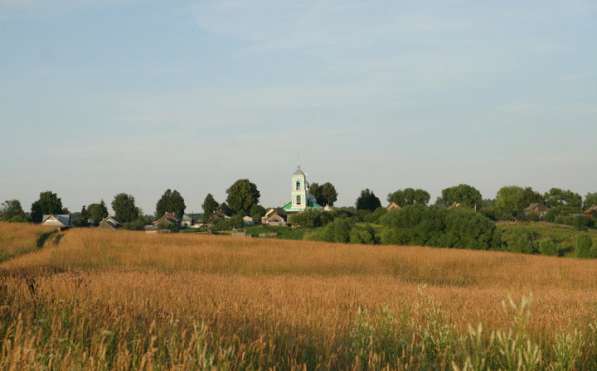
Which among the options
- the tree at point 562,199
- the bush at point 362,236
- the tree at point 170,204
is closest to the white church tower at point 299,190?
the tree at point 170,204

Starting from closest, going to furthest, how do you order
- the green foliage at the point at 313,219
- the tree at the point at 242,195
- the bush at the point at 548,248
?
the bush at the point at 548,248 < the green foliage at the point at 313,219 < the tree at the point at 242,195

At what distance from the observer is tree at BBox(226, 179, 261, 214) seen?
129 m

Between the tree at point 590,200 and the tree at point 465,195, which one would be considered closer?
the tree at point 590,200

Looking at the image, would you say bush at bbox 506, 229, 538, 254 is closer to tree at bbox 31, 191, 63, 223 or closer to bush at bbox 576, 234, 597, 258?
bush at bbox 576, 234, 597, 258

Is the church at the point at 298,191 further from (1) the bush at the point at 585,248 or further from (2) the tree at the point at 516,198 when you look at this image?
Result: (1) the bush at the point at 585,248

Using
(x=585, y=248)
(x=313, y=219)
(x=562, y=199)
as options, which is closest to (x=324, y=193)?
(x=562, y=199)

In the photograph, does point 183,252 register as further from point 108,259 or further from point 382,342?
point 382,342

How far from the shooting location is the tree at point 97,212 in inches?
4911

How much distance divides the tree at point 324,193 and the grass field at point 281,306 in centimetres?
11214

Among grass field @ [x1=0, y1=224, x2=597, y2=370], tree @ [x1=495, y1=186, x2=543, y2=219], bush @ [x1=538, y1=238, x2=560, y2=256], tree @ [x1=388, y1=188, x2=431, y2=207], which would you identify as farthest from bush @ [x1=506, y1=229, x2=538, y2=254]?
tree @ [x1=388, y1=188, x2=431, y2=207]

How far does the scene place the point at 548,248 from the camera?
57.2 metres

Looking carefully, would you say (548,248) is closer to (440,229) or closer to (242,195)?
(440,229)

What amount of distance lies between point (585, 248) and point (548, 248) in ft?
11.0

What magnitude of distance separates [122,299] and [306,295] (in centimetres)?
487
